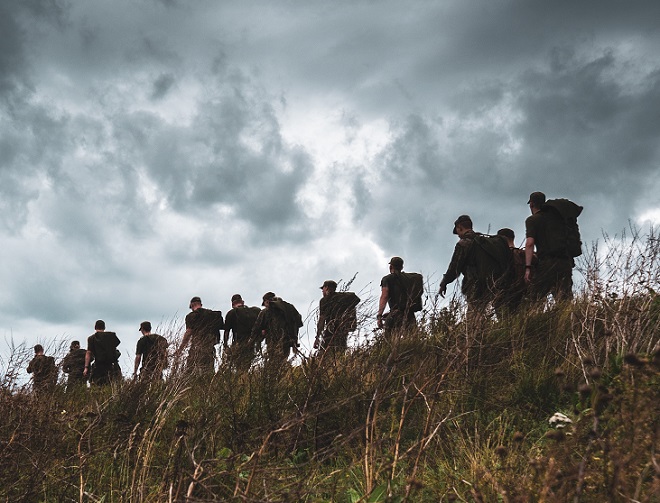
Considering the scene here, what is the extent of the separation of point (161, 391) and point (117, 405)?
483mm

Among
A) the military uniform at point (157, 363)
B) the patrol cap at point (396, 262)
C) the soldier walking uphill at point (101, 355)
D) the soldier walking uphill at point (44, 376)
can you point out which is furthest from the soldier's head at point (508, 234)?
the soldier walking uphill at point (101, 355)

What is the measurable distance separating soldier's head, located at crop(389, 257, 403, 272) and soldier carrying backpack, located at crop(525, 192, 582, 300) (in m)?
1.98

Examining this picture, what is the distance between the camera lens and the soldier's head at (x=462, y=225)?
8703 millimetres

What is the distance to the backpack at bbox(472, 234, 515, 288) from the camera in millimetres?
8336

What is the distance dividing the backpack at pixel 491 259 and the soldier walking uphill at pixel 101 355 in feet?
24.4

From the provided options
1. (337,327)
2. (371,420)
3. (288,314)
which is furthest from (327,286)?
(371,420)

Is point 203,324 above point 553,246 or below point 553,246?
below

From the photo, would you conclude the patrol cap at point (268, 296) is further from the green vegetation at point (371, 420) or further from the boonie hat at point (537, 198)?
the boonie hat at point (537, 198)

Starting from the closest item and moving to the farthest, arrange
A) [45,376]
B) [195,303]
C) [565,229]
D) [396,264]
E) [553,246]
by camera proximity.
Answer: [553,246] → [565,229] → [45,376] → [396,264] → [195,303]

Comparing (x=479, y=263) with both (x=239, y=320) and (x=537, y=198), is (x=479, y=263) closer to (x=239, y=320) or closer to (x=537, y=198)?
(x=537, y=198)

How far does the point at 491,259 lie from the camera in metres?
8.39

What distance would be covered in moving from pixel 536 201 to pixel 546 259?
2.44 ft

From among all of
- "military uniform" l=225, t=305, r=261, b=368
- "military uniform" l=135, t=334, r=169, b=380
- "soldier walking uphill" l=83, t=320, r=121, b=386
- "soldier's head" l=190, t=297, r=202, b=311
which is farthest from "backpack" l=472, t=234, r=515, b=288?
"soldier walking uphill" l=83, t=320, r=121, b=386

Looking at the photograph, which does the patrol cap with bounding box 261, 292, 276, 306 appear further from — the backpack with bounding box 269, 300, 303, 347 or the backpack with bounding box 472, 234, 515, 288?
the backpack with bounding box 472, 234, 515, 288
